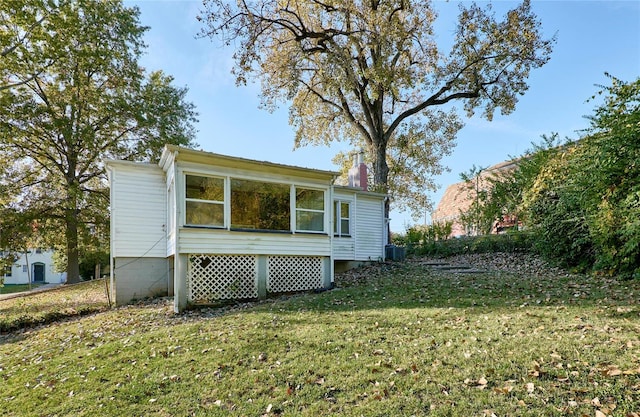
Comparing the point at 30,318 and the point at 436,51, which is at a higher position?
the point at 436,51

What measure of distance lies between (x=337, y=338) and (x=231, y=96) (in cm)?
1344

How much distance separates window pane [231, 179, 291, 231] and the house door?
3581 centimetres

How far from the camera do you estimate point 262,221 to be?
8875mm

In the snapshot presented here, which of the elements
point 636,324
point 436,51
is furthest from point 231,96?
point 636,324

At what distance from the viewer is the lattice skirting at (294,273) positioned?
29.2 ft

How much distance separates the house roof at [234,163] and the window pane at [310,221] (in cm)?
101

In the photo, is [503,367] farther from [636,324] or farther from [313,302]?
[313,302]

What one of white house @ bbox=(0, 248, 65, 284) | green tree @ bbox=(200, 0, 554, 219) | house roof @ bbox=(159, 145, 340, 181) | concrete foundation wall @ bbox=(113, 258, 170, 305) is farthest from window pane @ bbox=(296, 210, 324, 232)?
white house @ bbox=(0, 248, 65, 284)

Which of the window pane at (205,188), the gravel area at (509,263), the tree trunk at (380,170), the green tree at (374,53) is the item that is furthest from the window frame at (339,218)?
the window pane at (205,188)

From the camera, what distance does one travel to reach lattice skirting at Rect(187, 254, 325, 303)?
793 cm

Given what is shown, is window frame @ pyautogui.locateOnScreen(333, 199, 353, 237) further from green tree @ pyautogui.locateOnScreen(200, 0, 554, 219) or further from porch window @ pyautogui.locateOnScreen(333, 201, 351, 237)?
green tree @ pyautogui.locateOnScreen(200, 0, 554, 219)

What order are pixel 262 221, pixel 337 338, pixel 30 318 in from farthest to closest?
pixel 262 221
pixel 30 318
pixel 337 338

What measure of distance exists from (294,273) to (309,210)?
5.81 feet

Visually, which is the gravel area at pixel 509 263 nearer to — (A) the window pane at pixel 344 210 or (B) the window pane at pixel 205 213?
(A) the window pane at pixel 344 210
